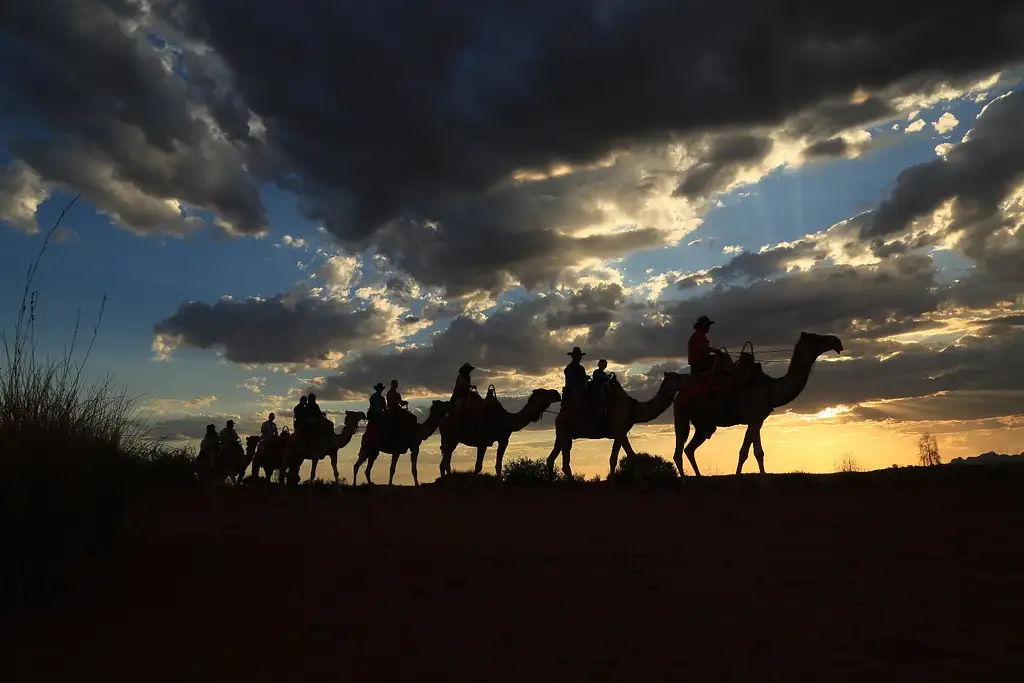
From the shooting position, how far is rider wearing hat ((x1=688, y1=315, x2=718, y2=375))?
16031 millimetres

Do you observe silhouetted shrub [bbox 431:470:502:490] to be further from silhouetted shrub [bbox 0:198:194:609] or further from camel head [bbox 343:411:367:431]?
silhouetted shrub [bbox 0:198:194:609]

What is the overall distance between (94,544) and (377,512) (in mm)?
7245

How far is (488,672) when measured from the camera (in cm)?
541

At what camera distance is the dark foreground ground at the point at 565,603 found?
555 centimetres

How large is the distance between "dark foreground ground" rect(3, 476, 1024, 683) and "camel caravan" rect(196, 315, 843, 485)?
165 inches

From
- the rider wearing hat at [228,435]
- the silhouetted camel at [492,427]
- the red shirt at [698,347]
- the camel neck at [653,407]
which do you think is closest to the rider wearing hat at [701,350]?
the red shirt at [698,347]

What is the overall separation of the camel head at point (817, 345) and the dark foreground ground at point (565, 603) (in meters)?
4.21

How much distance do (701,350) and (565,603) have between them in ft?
33.0

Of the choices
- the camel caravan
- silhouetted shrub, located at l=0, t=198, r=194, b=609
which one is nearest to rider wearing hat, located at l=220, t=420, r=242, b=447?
the camel caravan

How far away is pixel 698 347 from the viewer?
16.1 metres

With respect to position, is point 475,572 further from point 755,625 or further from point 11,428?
point 11,428

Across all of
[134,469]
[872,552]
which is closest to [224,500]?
[134,469]

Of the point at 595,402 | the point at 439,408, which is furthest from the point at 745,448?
the point at 439,408

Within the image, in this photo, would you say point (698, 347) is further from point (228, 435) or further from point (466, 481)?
point (228, 435)
